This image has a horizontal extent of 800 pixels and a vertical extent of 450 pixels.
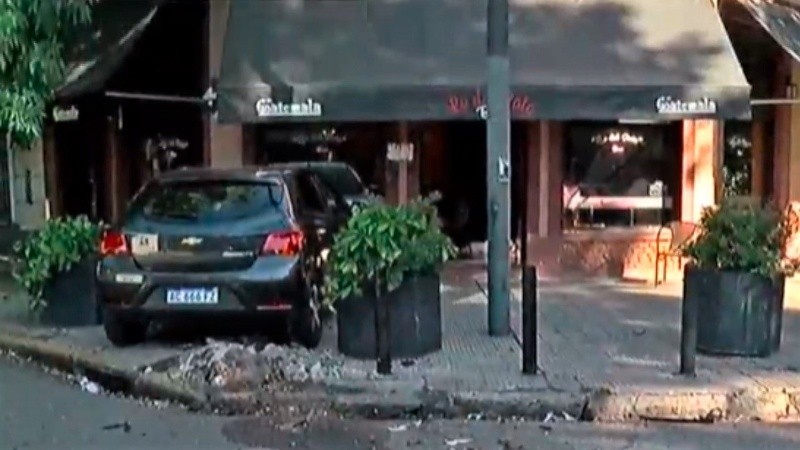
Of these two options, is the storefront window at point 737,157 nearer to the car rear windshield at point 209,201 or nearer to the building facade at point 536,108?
the building facade at point 536,108

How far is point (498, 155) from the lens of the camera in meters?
10.6

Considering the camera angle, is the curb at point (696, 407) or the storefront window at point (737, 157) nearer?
the curb at point (696, 407)

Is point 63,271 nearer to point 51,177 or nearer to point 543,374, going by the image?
point 543,374

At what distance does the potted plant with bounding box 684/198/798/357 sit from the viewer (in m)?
9.44

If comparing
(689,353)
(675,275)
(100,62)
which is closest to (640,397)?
Result: (689,353)

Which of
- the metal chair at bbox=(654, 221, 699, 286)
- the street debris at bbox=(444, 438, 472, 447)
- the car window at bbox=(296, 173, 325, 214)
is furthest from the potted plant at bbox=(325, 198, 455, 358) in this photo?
the metal chair at bbox=(654, 221, 699, 286)

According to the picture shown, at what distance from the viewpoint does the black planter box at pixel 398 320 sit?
952cm

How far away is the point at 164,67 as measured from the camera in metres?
15.6

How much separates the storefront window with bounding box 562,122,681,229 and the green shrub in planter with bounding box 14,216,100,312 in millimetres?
6651

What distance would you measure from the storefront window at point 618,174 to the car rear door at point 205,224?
6.39m

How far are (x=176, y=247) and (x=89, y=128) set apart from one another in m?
8.52

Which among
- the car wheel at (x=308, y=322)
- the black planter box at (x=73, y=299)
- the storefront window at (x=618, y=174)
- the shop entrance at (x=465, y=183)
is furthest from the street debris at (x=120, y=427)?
the shop entrance at (x=465, y=183)

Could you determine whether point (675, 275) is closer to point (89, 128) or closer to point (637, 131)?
point (637, 131)

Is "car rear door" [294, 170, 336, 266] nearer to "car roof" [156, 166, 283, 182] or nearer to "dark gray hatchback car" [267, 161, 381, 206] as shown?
"car roof" [156, 166, 283, 182]
